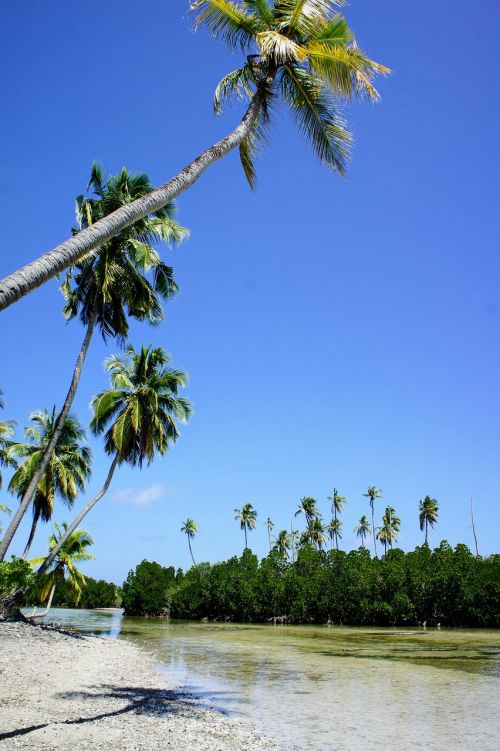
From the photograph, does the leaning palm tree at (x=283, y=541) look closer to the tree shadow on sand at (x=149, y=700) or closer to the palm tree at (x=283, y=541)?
the palm tree at (x=283, y=541)

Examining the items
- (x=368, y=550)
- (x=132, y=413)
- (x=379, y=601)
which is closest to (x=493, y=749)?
(x=132, y=413)

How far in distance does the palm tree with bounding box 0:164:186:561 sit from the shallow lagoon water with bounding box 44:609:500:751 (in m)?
8.05

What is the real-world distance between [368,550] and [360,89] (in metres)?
50.5

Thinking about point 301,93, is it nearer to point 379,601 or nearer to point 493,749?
point 493,749

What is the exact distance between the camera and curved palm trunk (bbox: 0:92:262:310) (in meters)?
4.90

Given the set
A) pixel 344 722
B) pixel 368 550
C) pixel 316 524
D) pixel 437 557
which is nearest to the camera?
pixel 344 722

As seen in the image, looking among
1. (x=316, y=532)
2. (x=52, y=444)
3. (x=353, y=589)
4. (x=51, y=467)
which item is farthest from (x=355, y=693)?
(x=316, y=532)

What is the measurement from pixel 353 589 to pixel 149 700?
42.3 m

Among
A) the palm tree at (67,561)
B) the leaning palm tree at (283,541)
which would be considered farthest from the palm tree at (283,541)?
the palm tree at (67,561)

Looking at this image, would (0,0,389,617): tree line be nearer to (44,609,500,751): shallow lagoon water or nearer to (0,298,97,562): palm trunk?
(0,298,97,562): palm trunk

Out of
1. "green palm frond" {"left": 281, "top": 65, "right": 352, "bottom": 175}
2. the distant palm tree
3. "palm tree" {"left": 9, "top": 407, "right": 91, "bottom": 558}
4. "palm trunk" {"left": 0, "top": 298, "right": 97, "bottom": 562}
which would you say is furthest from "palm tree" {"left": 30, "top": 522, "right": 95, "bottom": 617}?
the distant palm tree

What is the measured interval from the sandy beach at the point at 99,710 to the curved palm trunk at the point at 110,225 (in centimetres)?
513

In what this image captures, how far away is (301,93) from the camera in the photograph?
8562 millimetres

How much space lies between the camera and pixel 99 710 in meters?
9.06
